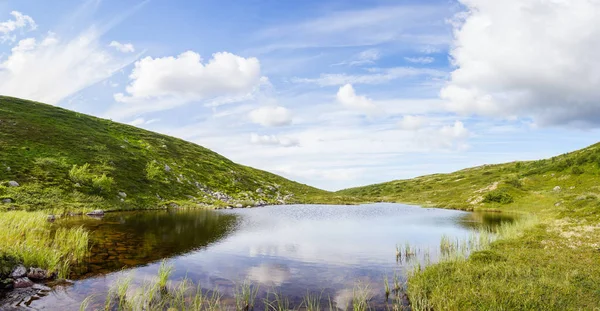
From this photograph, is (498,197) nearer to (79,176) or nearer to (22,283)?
(22,283)

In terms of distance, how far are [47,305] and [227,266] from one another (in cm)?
1291

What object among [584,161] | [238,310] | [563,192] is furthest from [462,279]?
[584,161]

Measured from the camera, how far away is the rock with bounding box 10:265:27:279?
19344 millimetres

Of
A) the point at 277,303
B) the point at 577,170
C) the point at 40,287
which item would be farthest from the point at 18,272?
the point at 577,170

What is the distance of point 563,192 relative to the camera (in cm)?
9394

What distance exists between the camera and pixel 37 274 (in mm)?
20562

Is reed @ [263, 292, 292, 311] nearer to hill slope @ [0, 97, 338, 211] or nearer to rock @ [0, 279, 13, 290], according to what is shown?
rock @ [0, 279, 13, 290]

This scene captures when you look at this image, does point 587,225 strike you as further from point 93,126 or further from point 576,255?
point 93,126

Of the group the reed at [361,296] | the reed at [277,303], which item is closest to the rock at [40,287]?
the reed at [277,303]

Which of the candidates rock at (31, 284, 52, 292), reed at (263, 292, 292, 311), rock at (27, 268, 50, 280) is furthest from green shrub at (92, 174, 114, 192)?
reed at (263, 292, 292, 311)

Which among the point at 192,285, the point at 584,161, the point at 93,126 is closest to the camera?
the point at 192,285

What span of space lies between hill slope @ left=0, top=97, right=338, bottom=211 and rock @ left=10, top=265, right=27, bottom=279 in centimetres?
4302

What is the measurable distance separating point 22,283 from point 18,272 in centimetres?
101

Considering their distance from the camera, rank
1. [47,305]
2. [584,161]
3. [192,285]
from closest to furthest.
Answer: [47,305] → [192,285] → [584,161]
